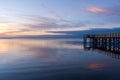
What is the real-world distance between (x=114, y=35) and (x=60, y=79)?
2038cm

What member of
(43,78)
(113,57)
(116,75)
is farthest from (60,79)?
(113,57)

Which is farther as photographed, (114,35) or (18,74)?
(114,35)

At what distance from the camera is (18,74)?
627 inches

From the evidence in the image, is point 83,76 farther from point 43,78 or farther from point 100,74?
point 43,78

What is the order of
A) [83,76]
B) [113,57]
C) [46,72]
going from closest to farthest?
1. [83,76]
2. [46,72]
3. [113,57]

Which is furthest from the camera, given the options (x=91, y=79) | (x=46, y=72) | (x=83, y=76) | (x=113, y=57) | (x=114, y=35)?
(x=114, y=35)

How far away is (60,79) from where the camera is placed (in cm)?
1429

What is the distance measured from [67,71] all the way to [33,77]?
9.21 ft

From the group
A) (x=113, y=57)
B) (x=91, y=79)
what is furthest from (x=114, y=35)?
(x=91, y=79)

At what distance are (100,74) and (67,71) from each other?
2.32m

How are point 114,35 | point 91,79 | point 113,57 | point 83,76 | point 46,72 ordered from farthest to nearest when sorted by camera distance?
point 114,35 < point 113,57 < point 46,72 < point 83,76 < point 91,79

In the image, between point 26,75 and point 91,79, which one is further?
point 26,75

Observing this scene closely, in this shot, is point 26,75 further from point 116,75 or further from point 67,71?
point 116,75

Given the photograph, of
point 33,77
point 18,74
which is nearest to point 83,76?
point 33,77
